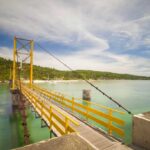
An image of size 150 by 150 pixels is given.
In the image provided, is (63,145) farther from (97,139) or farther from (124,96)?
(124,96)

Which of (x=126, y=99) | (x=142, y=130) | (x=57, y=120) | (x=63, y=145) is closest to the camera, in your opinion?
(x=63, y=145)

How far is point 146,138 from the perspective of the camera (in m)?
4.03

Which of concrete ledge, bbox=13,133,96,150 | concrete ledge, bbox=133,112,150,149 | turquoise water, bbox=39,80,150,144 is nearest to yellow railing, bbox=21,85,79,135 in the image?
concrete ledge, bbox=13,133,96,150

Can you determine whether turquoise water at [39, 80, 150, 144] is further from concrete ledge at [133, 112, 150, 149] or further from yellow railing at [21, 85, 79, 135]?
concrete ledge at [133, 112, 150, 149]

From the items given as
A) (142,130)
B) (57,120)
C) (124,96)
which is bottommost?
(124,96)

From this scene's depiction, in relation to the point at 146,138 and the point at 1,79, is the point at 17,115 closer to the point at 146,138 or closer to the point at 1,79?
the point at 146,138

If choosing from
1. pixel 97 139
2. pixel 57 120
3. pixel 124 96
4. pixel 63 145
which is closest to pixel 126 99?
pixel 124 96

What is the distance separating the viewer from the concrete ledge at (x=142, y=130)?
401cm

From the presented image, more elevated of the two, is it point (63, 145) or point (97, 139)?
point (63, 145)

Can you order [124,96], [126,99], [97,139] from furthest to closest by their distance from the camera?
[124,96], [126,99], [97,139]

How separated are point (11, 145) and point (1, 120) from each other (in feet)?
25.2

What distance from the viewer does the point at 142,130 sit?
4.13 metres

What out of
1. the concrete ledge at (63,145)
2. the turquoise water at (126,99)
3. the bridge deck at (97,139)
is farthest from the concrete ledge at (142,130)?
the turquoise water at (126,99)

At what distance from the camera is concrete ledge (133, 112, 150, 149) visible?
401cm
